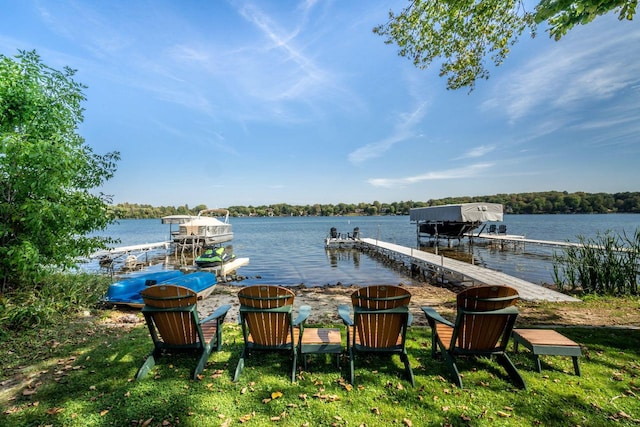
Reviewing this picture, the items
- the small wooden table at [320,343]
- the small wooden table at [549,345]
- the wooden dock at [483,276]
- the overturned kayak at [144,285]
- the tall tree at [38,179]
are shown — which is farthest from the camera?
the wooden dock at [483,276]

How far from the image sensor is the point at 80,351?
14.6 ft

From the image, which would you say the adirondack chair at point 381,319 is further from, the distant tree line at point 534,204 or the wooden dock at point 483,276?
the distant tree line at point 534,204

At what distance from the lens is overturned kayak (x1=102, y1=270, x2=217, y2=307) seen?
7566 mm

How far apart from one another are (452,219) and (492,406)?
17.1m

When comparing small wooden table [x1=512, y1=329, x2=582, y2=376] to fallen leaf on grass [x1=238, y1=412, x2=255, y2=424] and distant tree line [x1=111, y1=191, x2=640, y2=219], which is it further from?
distant tree line [x1=111, y1=191, x2=640, y2=219]

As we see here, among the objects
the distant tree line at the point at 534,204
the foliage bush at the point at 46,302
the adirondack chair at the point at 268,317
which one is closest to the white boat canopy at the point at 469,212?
the adirondack chair at the point at 268,317

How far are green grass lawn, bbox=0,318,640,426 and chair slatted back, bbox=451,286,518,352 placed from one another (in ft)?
1.49

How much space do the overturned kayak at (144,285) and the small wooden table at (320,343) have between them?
4.61 meters

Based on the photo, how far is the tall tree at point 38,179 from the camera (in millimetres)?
4964

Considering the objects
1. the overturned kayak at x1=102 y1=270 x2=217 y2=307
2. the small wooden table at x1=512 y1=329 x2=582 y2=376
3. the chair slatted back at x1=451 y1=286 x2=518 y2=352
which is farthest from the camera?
the overturned kayak at x1=102 y1=270 x2=217 y2=307

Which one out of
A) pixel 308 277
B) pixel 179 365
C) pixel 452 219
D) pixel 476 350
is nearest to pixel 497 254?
pixel 452 219

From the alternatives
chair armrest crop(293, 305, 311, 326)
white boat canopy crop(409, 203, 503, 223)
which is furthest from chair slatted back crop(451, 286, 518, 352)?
white boat canopy crop(409, 203, 503, 223)

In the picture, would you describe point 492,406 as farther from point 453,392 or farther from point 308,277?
point 308,277

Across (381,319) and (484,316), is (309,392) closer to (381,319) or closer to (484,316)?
(381,319)
